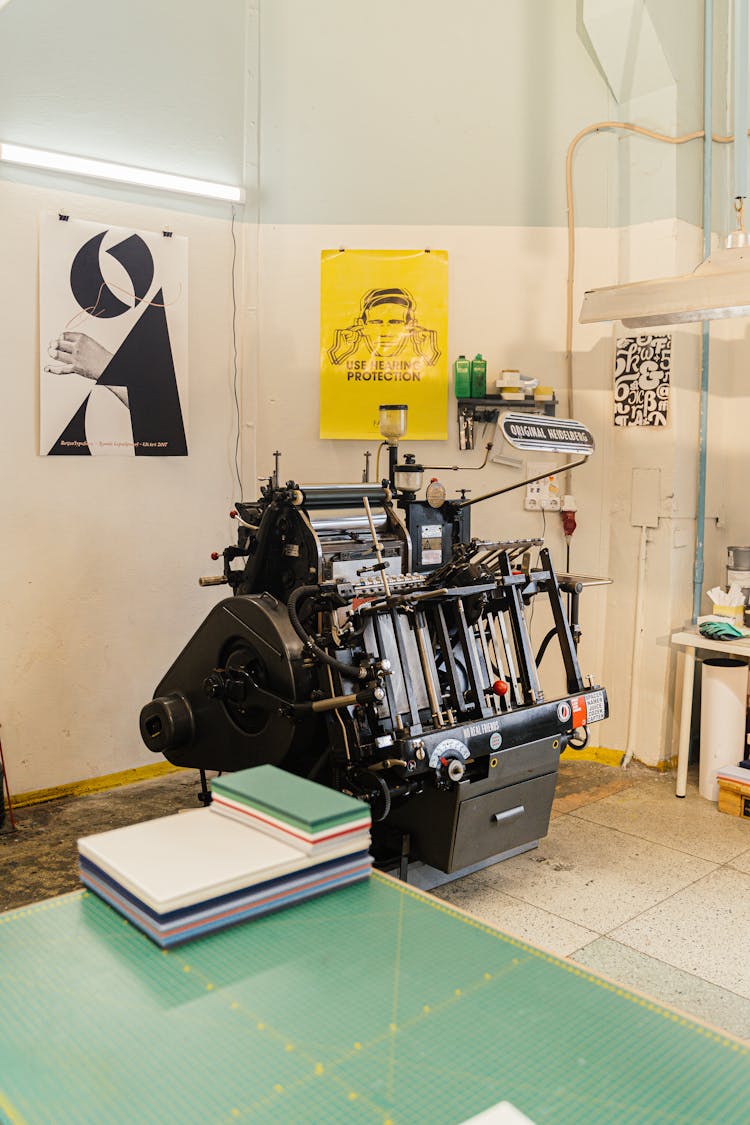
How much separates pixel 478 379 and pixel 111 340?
183 centimetres

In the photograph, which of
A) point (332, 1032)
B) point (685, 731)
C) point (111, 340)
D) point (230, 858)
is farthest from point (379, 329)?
point (332, 1032)

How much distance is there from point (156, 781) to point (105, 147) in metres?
3.08

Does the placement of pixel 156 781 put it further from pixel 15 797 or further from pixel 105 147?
pixel 105 147

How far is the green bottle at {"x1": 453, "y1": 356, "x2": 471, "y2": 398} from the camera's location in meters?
4.91

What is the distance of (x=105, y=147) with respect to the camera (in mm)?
4500

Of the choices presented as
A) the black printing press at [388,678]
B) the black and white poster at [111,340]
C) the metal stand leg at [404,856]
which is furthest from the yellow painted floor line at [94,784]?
the metal stand leg at [404,856]

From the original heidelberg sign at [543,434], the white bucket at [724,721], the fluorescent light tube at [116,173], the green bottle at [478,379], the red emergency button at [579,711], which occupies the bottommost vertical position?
the white bucket at [724,721]

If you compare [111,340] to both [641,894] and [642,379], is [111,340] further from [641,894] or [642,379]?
[641,894]

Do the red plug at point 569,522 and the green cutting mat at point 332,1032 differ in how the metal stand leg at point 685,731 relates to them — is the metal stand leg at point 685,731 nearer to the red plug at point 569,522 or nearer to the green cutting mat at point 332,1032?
the red plug at point 569,522

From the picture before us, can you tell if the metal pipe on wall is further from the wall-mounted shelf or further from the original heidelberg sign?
the original heidelberg sign

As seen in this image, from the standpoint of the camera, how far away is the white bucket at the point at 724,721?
14.8ft

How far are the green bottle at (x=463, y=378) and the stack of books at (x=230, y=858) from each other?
136 inches

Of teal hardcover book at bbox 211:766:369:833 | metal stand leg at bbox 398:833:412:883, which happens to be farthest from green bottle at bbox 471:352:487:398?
teal hardcover book at bbox 211:766:369:833

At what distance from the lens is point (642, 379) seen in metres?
4.87
